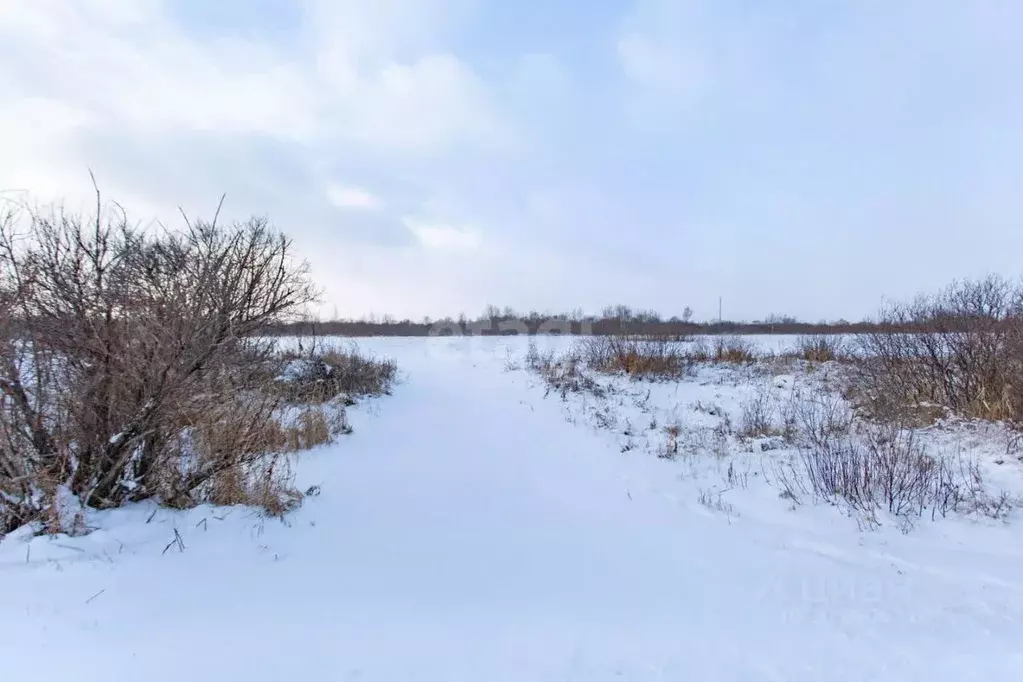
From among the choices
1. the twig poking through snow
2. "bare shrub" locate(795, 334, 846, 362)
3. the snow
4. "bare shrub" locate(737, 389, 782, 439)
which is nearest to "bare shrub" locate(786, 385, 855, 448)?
"bare shrub" locate(737, 389, 782, 439)

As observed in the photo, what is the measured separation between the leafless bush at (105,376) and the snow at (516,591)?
337mm

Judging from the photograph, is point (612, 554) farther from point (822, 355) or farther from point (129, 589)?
point (822, 355)

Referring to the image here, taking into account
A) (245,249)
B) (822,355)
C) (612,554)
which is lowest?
(612,554)

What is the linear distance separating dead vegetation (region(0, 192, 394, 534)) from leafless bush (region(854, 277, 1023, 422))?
8273mm

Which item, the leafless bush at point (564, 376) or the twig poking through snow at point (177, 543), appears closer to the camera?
the twig poking through snow at point (177, 543)

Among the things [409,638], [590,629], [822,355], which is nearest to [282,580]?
[409,638]

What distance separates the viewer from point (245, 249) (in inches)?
187

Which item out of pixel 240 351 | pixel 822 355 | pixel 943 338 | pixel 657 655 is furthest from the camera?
pixel 822 355

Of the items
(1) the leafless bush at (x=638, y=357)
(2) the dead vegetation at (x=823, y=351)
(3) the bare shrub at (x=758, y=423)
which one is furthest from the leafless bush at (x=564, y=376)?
(2) the dead vegetation at (x=823, y=351)

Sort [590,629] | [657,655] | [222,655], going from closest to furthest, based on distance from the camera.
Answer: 1. [222,655]
2. [657,655]
3. [590,629]

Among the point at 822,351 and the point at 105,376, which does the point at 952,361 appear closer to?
the point at 822,351

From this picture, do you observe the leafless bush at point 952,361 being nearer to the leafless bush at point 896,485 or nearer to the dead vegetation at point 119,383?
the leafless bush at point 896,485

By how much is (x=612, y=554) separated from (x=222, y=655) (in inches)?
101

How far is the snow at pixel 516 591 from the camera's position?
2311 mm
